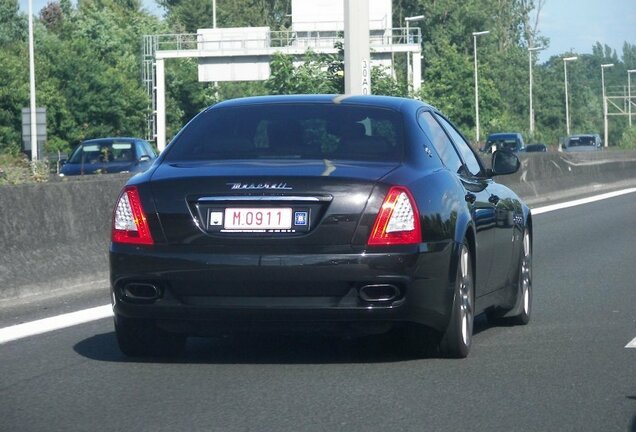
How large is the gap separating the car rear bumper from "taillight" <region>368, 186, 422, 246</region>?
0.06 metres

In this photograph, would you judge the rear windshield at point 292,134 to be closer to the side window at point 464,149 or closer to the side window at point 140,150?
the side window at point 464,149

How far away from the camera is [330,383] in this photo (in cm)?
773

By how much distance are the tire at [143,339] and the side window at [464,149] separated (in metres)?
2.08

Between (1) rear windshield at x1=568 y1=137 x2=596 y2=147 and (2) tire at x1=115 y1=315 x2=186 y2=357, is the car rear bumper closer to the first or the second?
(2) tire at x1=115 y1=315 x2=186 y2=357

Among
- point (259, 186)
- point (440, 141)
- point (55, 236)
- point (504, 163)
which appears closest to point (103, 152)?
point (55, 236)

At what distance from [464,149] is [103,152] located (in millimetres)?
22726

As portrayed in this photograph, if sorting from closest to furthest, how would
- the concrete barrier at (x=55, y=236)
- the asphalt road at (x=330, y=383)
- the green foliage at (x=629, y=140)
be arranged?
the asphalt road at (x=330, y=383) < the concrete barrier at (x=55, y=236) < the green foliage at (x=629, y=140)

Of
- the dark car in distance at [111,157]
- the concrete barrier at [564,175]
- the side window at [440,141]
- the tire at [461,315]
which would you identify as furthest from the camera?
the dark car in distance at [111,157]

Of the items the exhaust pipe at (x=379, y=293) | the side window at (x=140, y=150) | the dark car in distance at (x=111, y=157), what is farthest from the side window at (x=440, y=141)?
the side window at (x=140, y=150)

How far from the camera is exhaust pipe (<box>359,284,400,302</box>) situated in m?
7.88

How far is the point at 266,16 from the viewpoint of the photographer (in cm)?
12331

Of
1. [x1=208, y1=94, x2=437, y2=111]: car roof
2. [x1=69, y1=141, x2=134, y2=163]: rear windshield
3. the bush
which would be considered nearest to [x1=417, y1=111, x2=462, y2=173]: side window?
[x1=208, y1=94, x2=437, y2=111]: car roof

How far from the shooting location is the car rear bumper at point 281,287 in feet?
25.6

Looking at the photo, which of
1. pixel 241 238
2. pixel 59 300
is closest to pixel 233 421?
pixel 241 238
